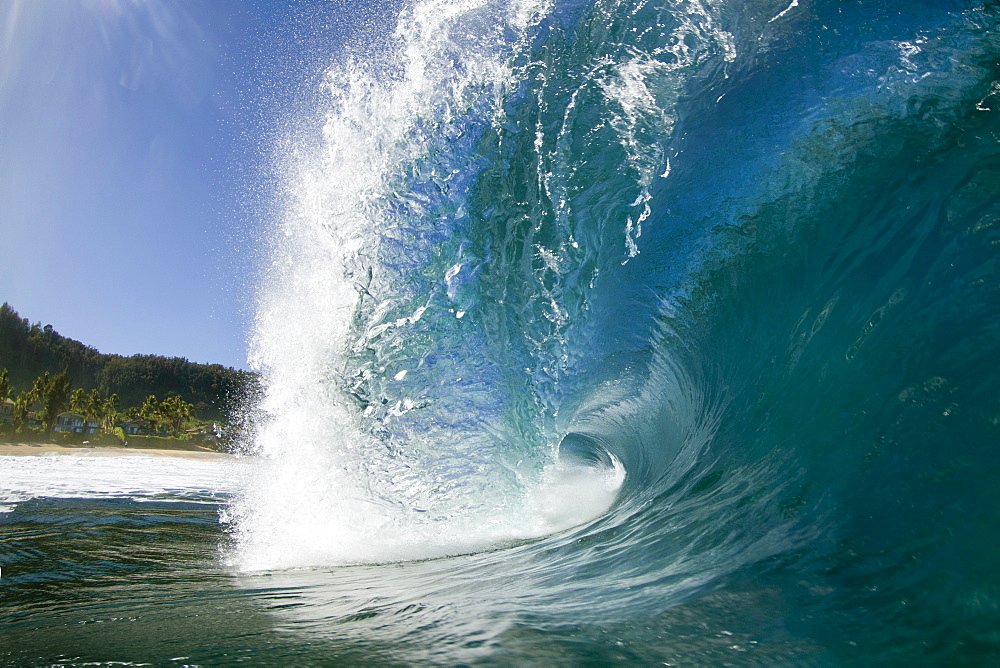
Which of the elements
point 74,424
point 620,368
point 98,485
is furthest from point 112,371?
point 620,368

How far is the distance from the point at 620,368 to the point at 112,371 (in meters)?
154

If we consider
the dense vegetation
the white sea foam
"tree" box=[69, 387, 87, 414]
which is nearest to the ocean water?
the white sea foam

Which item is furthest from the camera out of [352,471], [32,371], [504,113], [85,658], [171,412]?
[32,371]

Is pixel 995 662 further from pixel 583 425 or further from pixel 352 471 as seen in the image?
pixel 583 425

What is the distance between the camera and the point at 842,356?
325cm

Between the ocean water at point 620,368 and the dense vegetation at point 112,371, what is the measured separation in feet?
384

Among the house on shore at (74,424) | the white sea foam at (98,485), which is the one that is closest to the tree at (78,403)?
the house on shore at (74,424)

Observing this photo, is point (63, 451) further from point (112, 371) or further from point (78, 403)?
point (112, 371)

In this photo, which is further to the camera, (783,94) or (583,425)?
(583,425)

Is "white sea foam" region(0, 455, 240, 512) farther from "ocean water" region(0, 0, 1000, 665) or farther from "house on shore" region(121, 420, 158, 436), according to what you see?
"house on shore" region(121, 420, 158, 436)

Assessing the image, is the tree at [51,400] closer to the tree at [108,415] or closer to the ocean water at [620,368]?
the tree at [108,415]

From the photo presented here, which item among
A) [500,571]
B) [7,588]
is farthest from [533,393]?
[7,588]

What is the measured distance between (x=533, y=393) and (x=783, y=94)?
3476mm

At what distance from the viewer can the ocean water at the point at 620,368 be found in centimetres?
→ 214
